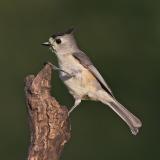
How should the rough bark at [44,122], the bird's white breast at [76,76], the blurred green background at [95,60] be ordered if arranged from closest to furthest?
the rough bark at [44,122] → the bird's white breast at [76,76] → the blurred green background at [95,60]

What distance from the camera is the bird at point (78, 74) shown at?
6355mm

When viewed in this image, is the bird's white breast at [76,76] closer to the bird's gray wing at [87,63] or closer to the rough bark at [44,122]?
the bird's gray wing at [87,63]

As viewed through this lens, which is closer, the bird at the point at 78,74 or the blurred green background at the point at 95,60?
the bird at the point at 78,74

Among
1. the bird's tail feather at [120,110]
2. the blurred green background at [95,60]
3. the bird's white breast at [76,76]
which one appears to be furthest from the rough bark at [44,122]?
the blurred green background at [95,60]

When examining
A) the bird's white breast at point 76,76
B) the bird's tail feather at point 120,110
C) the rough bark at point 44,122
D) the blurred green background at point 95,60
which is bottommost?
the blurred green background at point 95,60

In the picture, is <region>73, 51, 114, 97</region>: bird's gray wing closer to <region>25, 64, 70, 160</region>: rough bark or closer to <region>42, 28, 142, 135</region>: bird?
<region>42, 28, 142, 135</region>: bird

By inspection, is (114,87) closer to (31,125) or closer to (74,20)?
(74,20)

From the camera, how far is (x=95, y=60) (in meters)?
10.5

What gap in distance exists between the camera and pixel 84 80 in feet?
21.1

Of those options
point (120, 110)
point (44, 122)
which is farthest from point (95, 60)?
point (44, 122)

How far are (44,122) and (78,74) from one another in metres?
1.78

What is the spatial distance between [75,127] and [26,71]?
0.82m

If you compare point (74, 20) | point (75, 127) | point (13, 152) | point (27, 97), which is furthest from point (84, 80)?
point (74, 20)

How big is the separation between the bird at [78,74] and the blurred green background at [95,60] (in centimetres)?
290
